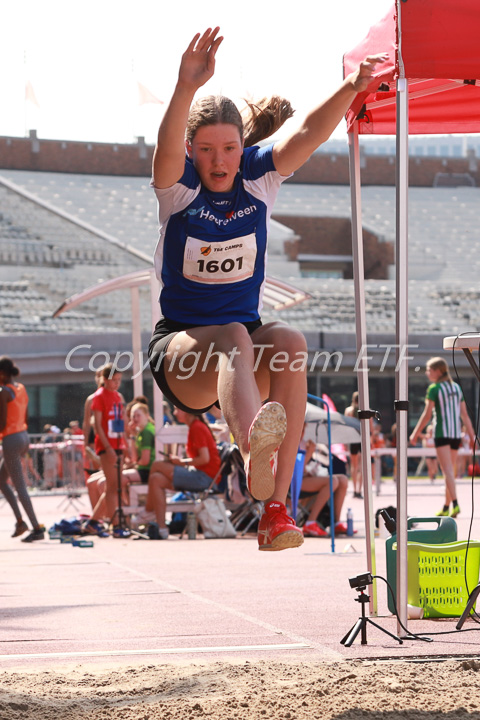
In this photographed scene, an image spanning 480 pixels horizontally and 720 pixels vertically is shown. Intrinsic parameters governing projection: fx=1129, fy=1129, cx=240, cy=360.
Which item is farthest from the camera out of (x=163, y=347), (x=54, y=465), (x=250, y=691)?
(x=54, y=465)

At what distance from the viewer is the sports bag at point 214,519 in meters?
12.5

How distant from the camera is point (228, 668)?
452cm

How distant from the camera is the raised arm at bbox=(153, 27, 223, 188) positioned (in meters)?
4.30

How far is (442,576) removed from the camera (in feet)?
20.1

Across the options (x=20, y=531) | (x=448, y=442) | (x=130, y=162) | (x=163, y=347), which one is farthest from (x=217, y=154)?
(x=130, y=162)

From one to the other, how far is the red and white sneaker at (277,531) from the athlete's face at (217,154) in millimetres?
1342

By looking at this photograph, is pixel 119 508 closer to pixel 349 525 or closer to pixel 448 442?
pixel 349 525

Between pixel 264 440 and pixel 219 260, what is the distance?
34.0 inches

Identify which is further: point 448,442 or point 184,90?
point 448,442

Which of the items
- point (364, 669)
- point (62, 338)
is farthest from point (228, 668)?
point (62, 338)

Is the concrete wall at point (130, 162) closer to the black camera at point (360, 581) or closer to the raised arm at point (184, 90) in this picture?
the black camera at point (360, 581)

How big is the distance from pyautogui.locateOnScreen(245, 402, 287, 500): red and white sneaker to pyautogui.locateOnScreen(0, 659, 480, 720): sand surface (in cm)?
A: 76

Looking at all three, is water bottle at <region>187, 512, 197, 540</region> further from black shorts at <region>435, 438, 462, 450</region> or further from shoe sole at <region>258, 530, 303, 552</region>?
shoe sole at <region>258, 530, 303, 552</region>

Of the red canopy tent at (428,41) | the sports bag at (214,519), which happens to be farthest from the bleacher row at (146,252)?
the red canopy tent at (428,41)
